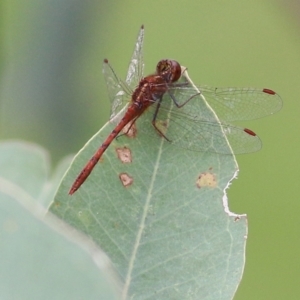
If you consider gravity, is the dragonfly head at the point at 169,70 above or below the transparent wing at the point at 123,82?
above

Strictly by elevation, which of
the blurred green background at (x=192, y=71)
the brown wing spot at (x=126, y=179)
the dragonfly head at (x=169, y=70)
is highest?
the dragonfly head at (x=169, y=70)

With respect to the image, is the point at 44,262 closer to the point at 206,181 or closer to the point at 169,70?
the point at 206,181

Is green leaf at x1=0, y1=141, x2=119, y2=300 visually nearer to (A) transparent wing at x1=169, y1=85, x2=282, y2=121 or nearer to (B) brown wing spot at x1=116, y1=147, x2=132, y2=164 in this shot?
(B) brown wing spot at x1=116, y1=147, x2=132, y2=164

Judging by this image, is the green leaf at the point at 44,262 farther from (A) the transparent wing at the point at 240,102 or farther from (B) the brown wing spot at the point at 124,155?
(A) the transparent wing at the point at 240,102

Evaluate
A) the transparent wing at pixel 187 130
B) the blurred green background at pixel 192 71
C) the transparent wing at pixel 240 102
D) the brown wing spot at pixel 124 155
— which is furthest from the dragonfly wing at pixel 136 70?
the blurred green background at pixel 192 71

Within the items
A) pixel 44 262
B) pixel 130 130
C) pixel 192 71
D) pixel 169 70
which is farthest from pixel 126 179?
pixel 192 71
